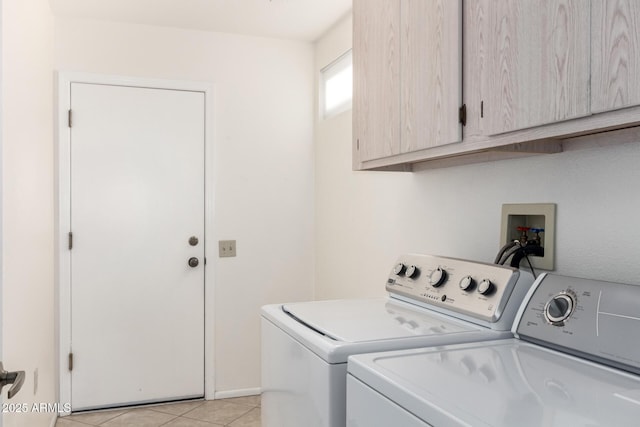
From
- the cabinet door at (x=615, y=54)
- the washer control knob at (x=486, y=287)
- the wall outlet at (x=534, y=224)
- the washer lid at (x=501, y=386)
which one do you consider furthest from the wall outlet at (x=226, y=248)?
the cabinet door at (x=615, y=54)

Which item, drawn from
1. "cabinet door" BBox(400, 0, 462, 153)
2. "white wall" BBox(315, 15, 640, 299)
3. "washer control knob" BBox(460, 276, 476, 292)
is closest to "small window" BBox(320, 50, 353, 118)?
"white wall" BBox(315, 15, 640, 299)

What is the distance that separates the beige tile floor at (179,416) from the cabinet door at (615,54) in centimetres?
257

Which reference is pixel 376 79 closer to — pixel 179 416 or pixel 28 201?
pixel 28 201

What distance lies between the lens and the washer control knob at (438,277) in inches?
64.9

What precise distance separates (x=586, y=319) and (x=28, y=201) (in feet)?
6.74

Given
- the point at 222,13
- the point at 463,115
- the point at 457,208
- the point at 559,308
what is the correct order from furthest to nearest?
the point at 222,13
the point at 457,208
the point at 463,115
the point at 559,308

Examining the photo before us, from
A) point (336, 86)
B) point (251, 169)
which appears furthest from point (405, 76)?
point (251, 169)

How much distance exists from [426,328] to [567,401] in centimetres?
55

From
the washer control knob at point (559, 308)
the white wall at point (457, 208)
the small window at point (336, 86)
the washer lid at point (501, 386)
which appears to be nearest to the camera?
the washer lid at point (501, 386)

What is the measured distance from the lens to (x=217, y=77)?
3.28 m

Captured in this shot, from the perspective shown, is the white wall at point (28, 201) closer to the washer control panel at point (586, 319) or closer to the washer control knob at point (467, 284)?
the washer control knob at point (467, 284)

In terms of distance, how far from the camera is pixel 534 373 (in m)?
1.07

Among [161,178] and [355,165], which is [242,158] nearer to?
[161,178]

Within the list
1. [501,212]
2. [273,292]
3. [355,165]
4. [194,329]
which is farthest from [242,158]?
[501,212]
